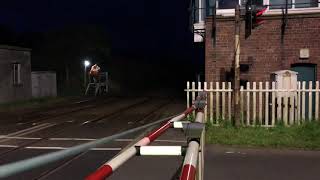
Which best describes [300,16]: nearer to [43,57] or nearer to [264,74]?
[264,74]

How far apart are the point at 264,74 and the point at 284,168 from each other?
712 cm

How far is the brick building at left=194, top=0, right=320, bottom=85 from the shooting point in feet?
46.6

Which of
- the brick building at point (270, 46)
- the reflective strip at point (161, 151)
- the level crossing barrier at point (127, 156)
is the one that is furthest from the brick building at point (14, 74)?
the reflective strip at point (161, 151)

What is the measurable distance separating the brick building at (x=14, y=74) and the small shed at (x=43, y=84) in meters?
0.58

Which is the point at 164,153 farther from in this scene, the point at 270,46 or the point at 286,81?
the point at 270,46

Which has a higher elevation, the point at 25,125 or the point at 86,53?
the point at 86,53

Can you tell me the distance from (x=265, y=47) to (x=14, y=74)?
1901 centimetres

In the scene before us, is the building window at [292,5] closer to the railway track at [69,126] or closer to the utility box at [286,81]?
the utility box at [286,81]

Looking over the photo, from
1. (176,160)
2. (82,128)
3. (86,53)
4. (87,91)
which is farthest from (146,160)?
(86,53)

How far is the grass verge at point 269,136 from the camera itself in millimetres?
10082

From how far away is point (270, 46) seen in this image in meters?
14.5

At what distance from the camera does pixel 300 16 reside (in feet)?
46.5

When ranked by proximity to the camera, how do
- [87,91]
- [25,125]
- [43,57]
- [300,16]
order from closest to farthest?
[300,16] < [25,125] < [87,91] < [43,57]

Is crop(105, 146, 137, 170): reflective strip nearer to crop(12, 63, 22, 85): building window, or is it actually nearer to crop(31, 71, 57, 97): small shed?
crop(12, 63, 22, 85): building window
